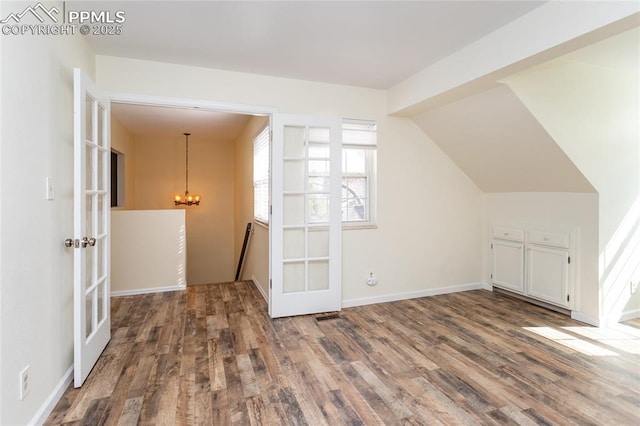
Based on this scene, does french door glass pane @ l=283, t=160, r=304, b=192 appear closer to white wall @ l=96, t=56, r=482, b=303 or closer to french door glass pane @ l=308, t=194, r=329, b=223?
french door glass pane @ l=308, t=194, r=329, b=223

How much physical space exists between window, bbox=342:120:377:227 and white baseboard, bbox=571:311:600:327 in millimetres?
2256

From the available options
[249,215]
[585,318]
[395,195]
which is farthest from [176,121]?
[585,318]

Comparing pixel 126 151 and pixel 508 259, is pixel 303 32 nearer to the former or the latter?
pixel 508 259

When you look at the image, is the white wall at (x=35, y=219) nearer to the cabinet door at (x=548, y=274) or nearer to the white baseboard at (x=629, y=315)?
the cabinet door at (x=548, y=274)

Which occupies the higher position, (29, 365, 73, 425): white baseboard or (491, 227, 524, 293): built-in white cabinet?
(491, 227, 524, 293): built-in white cabinet

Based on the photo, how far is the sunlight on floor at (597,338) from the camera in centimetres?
281

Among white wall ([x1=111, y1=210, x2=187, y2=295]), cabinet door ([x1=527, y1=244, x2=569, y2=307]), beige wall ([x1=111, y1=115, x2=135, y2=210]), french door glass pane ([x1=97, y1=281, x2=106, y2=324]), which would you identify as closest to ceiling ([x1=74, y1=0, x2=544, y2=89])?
french door glass pane ([x1=97, y1=281, x2=106, y2=324])

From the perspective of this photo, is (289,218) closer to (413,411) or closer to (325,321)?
(325,321)

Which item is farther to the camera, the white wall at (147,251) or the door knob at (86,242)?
Answer: the white wall at (147,251)

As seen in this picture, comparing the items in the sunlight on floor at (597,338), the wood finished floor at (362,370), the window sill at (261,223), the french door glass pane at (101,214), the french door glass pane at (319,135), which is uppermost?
the french door glass pane at (319,135)

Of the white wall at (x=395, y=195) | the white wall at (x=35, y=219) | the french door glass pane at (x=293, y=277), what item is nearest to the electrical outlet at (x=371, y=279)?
the white wall at (x=395, y=195)

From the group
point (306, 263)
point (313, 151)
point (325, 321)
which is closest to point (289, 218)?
point (306, 263)

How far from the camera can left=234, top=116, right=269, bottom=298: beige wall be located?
4.59m

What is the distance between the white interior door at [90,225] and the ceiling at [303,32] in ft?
2.02
